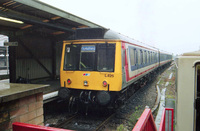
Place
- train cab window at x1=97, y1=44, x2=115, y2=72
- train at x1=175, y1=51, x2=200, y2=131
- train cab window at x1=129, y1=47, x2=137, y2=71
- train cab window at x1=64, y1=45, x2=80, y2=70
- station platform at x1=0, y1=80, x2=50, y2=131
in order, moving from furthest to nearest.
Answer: train cab window at x1=129, y1=47, x2=137, y2=71 → train cab window at x1=64, y1=45, x2=80, y2=70 → train cab window at x1=97, y1=44, x2=115, y2=72 → train at x1=175, y1=51, x2=200, y2=131 → station platform at x1=0, y1=80, x2=50, y2=131

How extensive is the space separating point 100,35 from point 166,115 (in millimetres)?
3534

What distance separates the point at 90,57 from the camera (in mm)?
6703

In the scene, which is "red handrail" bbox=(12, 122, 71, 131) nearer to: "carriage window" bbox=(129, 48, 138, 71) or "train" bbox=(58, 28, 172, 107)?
"train" bbox=(58, 28, 172, 107)

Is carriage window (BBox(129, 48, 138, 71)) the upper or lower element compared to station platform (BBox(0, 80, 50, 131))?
upper

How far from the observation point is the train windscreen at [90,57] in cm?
648

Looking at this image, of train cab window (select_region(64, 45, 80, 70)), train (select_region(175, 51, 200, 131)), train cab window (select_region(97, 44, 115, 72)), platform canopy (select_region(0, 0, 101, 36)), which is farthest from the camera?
train cab window (select_region(64, 45, 80, 70))

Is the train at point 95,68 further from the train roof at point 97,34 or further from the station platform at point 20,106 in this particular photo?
the station platform at point 20,106

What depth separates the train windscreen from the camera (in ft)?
21.3

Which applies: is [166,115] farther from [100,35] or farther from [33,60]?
[33,60]

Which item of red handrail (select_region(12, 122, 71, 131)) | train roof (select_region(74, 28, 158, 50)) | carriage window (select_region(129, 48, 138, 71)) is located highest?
train roof (select_region(74, 28, 158, 50))

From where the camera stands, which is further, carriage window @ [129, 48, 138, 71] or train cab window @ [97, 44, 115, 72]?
carriage window @ [129, 48, 138, 71]

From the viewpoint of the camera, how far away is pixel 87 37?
6793 mm

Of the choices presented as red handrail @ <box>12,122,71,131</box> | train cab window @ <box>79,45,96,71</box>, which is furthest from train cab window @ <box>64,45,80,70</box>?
red handrail @ <box>12,122,71,131</box>

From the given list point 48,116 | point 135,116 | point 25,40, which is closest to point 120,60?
point 135,116
